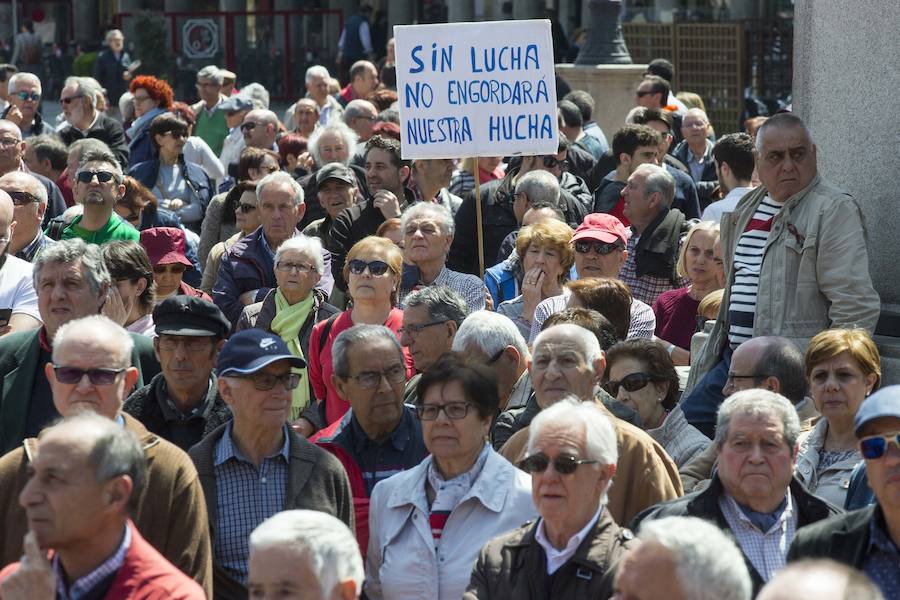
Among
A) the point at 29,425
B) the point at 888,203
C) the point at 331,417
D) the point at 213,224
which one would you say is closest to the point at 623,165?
the point at 213,224

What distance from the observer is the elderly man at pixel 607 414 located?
561cm

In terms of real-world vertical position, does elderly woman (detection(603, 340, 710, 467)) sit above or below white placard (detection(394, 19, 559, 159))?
below

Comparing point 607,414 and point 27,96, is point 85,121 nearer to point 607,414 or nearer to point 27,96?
point 27,96

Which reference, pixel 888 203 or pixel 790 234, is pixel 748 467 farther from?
pixel 888 203

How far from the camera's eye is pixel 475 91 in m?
9.78

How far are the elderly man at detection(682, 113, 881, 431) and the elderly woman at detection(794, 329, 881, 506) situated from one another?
2.72 ft

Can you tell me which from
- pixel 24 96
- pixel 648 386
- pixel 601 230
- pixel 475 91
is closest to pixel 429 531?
pixel 648 386

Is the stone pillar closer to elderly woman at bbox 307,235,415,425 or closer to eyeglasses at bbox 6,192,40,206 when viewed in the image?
elderly woman at bbox 307,235,415,425

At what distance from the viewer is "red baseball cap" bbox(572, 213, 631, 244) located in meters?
8.53

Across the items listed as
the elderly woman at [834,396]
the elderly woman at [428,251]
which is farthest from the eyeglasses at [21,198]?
the elderly woman at [834,396]

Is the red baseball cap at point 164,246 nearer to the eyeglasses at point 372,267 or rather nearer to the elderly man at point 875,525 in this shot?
the eyeglasses at point 372,267

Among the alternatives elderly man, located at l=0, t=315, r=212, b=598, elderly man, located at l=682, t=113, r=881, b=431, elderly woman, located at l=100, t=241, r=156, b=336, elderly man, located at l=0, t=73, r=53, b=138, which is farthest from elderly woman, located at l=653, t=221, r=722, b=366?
elderly man, located at l=0, t=73, r=53, b=138

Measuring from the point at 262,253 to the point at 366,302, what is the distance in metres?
1.87

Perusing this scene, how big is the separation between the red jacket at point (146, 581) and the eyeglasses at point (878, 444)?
193 cm
